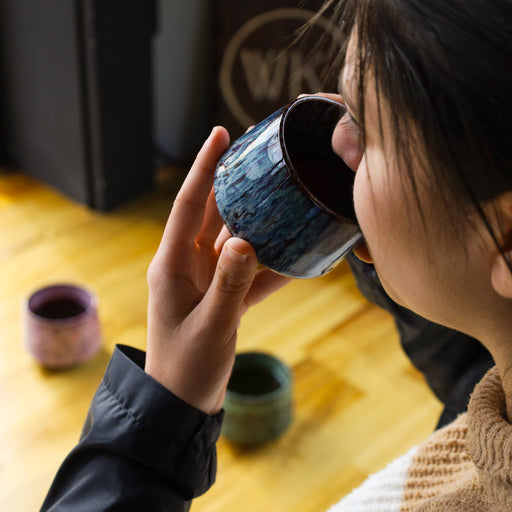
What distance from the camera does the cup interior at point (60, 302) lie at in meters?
1.23

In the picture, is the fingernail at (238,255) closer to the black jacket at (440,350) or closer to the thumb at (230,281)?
the thumb at (230,281)

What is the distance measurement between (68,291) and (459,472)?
818 millimetres

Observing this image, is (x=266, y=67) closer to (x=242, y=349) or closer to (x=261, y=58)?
(x=261, y=58)

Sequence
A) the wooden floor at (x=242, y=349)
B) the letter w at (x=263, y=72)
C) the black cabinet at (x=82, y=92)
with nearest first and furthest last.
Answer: the wooden floor at (x=242, y=349)
the black cabinet at (x=82, y=92)
the letter w at (x=263, y=72)

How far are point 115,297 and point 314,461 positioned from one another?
21.9 inches

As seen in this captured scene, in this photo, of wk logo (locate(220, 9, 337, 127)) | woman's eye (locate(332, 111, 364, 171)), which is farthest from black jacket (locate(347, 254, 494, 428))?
wk logo (locate(220, 9, 337, 127))

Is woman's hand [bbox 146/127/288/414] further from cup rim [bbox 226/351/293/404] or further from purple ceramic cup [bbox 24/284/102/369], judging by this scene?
purple ceramic cup [bbox 24/284/102/369]

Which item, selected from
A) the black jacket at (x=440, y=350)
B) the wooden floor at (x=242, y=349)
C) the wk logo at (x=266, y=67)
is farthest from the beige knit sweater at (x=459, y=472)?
the wk logo at (x=266, y=67)

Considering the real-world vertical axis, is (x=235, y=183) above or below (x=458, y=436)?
above

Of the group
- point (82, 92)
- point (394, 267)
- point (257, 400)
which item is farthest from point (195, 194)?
point (82, 92)

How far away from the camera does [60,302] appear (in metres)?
1.25

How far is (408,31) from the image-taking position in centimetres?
43

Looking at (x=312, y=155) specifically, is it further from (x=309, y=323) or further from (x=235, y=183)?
(x=309, y=323)

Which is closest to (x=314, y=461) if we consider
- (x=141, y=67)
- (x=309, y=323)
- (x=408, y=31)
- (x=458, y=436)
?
(x=309, y=323)
